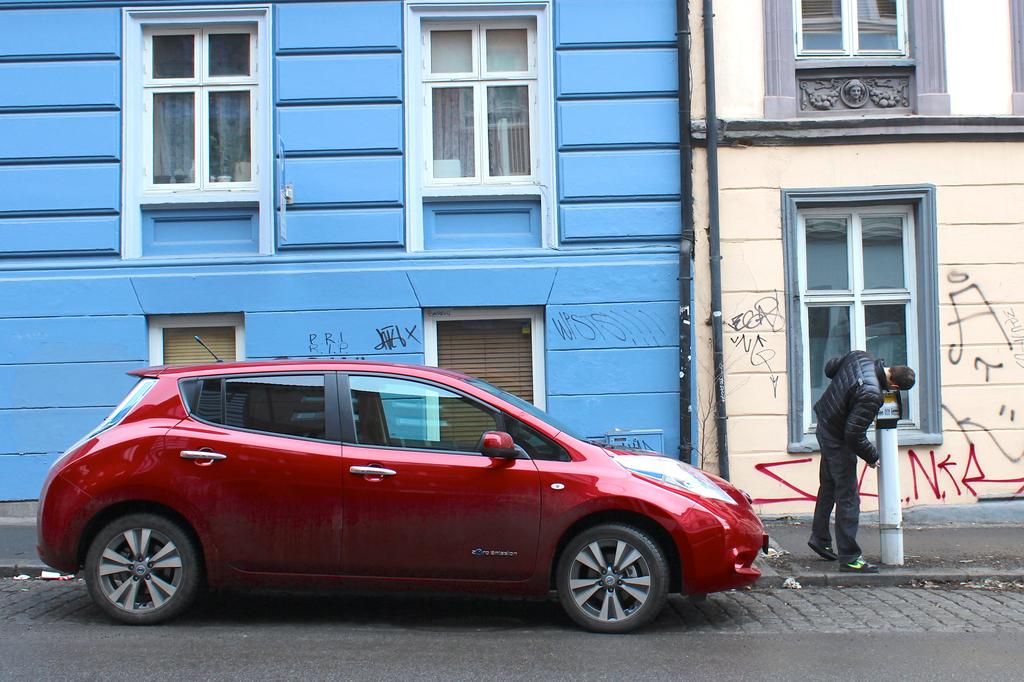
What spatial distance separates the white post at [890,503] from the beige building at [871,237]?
2.25m

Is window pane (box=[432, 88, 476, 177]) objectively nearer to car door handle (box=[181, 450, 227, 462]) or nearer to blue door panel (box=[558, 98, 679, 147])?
blue door panel (box=[558, 98, 679, 147])

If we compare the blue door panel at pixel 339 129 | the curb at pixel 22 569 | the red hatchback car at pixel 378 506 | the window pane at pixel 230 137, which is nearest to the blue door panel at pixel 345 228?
the blue door panel at pixel 339 129

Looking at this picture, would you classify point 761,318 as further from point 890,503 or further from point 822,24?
point 822,24

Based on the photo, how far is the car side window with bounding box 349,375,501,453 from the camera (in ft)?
20.0

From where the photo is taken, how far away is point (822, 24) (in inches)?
→ 410

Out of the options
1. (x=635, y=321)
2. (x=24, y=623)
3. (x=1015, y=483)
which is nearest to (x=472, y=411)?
(x=24, y=623)

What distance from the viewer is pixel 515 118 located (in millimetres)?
10523

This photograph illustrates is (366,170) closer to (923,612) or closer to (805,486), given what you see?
(805,486)

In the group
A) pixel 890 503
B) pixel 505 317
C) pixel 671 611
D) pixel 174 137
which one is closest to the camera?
pixel 671 611

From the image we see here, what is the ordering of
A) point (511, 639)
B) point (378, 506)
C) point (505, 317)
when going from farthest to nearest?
point (505, 317) → point (378, 506) → point (511, 639)

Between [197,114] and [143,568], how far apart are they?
581cm

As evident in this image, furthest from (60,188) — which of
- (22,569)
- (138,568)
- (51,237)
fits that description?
(138,568)

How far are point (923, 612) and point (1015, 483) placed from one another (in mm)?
4070

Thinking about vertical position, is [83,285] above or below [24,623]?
above
